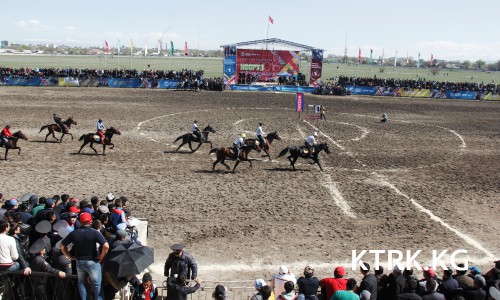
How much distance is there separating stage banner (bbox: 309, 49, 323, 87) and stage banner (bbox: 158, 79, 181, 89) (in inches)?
670

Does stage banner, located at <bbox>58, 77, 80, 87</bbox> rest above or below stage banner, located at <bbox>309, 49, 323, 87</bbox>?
below

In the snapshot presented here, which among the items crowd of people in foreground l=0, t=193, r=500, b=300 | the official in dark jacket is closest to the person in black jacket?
crowd of people in foreground l=0, t=193, r=500, b=300

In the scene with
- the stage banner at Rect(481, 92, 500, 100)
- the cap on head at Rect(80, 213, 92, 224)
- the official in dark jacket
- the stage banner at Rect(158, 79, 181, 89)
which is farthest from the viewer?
the stage banner at Rect(481, 92, 500, 100)

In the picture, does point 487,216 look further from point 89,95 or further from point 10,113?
point 89,95

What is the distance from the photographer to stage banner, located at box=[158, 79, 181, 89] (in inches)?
2288

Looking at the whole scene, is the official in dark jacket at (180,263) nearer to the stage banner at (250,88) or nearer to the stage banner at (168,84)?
the stage banner at (168,84)

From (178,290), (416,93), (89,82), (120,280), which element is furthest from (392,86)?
(120,280)

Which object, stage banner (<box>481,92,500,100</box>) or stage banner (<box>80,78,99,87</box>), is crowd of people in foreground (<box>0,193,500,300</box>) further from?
stage banner (<box>481,92,500,100</box>)

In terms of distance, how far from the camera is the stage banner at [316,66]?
197 ft

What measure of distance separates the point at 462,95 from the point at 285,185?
159 feet

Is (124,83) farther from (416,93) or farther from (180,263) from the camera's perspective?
(180,263)

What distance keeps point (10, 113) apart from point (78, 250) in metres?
30.5

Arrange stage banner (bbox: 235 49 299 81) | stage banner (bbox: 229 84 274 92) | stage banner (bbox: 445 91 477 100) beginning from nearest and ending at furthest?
1. stage banner (bbox: 229 84 274 92)
2. stage banner (bbox: 235 49 299 81)
3. stage banner (bbox: 445 91 477 100)

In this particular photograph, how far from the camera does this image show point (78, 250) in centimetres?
835
